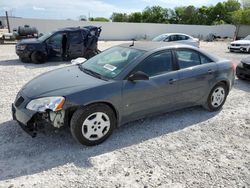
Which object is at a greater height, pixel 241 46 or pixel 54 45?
pixel 54 45

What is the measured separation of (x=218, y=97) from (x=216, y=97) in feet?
0.19

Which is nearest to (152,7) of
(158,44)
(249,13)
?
(249,13)

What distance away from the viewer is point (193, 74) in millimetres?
4406

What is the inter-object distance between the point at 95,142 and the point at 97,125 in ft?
0.87

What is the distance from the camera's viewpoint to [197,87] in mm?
4531

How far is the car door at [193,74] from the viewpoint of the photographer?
432cm

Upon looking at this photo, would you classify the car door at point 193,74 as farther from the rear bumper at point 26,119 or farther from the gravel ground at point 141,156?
the rear bumper at point 26,119

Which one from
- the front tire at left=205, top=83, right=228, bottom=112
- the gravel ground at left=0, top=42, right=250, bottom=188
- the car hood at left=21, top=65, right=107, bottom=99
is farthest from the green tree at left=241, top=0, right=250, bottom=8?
the car hood at left=21, top=65, right=107, bottom=99

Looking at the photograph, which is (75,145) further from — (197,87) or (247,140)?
(247,140)

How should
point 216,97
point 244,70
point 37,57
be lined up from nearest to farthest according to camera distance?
point 216,97, point 244,70, point 37,57

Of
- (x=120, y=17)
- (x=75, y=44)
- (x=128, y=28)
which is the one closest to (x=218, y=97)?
(x=75, y=44)

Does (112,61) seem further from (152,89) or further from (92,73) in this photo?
(152,89)

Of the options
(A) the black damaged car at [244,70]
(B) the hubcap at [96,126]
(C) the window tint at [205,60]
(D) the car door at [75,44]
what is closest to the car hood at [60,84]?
(B) the hubcap at [96,126]

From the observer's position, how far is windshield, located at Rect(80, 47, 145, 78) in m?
3.82
